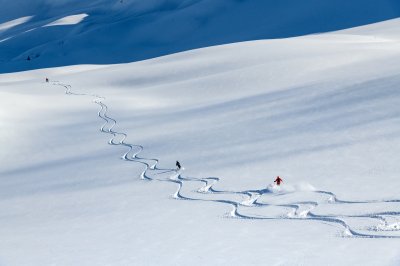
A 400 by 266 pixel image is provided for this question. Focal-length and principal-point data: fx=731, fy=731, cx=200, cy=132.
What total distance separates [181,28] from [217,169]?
222 feet

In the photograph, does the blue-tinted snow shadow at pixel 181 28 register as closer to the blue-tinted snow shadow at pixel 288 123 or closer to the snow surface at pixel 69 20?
the snow surface at pixel 69 20

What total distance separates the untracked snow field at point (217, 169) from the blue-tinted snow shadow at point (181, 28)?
115 ft

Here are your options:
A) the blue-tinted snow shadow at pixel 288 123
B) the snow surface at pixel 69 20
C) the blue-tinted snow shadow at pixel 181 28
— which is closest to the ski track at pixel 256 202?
the blue-tinted snow shadow at pixel 288 123

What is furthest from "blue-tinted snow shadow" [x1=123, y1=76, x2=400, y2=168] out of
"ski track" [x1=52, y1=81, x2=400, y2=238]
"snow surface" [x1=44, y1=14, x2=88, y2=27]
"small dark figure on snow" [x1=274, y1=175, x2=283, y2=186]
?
"snow surface" [x1=44, y1=14, x2=88, y2=27]

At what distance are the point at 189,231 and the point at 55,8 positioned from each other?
4860 inches

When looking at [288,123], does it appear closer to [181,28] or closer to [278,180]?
[278,180]

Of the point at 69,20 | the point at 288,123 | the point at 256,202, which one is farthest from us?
the point at 69,20

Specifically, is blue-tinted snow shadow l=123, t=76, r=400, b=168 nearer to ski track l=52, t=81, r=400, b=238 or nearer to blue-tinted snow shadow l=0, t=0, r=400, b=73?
ski track l=52, t=81, r=400, b=238

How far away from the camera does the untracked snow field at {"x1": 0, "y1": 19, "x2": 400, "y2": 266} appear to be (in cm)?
1150

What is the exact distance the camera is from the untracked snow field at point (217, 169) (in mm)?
11500

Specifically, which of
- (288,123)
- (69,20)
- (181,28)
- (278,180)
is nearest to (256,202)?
(278,180)

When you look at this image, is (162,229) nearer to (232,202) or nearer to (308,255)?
(232,202)

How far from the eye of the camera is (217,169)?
60.7 ft

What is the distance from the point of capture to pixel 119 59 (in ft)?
257
